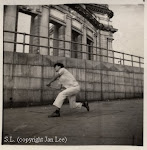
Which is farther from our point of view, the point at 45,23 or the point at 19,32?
the point at 45,23

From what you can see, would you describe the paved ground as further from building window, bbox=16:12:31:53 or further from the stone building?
building window, bbox=16:12:31:53

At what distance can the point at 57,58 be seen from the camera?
4.16m

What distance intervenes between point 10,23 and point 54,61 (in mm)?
1045

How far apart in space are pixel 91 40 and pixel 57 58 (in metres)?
1.65

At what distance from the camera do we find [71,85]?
11.1 feet

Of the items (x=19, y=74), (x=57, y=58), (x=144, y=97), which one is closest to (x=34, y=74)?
(x=19, y=74)

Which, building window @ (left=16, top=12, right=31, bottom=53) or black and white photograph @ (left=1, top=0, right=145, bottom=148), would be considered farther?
building window @ (left=16, top=12, right=31, bottom=53)

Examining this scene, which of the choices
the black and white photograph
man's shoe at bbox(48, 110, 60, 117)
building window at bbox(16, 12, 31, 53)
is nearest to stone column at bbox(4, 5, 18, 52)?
the black and white photograph

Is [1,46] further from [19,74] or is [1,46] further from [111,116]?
[111,116]

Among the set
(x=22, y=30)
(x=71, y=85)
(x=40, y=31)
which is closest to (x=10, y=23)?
(x=22, y=30)

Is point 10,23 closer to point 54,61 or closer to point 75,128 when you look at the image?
point 54,61

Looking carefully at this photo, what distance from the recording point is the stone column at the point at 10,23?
11.6 feet

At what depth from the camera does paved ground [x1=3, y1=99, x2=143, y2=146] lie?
2.79 m

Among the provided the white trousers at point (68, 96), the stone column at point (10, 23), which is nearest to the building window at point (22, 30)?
the stone column at point (10, 23)
